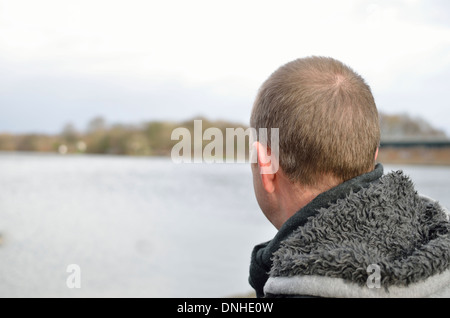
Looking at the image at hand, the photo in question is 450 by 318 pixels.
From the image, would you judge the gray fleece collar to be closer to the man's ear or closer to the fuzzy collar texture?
the fuzzy collar texture

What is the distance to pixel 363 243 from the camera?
1090 millimetres

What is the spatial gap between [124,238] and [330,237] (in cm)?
1163

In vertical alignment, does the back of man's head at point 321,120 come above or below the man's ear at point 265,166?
above

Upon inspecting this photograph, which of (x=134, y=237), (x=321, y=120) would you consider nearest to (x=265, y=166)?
(x=321, y=120)

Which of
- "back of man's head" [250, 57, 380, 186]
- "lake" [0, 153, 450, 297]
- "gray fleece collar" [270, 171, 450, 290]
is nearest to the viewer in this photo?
"gray fleece collar" [270, 171, 450, 290]

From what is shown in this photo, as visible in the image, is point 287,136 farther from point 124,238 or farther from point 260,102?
point 124,238

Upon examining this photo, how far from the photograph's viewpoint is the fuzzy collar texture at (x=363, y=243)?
41.3 inches

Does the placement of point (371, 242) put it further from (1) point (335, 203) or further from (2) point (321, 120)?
(2) point (321, 120)

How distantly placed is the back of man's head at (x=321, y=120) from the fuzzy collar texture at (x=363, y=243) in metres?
0.07

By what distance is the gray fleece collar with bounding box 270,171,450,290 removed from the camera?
1048mm

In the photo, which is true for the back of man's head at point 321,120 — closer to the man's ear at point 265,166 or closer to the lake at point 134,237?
the man's ear at point 265,166

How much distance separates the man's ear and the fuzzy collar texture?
6.0 inches

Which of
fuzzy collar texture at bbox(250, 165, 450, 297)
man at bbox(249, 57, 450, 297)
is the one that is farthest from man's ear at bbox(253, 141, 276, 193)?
fuzzy collar texture at bbox(250, 165, 450, 297)

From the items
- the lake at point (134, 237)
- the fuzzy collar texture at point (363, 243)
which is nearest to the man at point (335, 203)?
the fuzzy collar texture at point (363, 243)
